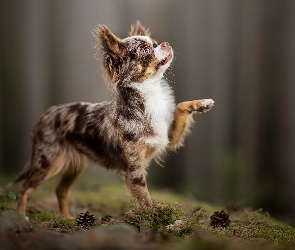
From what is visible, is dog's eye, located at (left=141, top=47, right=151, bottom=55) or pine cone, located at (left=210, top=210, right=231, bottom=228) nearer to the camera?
pine cone, located at (left=210, top=210, right=231, bottom=228)

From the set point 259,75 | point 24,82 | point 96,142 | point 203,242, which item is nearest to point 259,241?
point 203,242

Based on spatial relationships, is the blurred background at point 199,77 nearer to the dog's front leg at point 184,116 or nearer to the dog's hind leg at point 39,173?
the dog's front leg at point 184,116

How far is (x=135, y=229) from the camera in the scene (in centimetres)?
442

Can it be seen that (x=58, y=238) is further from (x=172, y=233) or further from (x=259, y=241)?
(x=259, y=241)

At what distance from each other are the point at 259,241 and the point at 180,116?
183 centimetres

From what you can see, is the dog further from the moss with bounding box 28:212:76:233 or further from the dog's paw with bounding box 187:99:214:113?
the moss with bounding box 28:212:76:233

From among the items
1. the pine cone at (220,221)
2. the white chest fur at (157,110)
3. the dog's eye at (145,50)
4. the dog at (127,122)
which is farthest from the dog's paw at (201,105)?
the pine cone at (220,221)

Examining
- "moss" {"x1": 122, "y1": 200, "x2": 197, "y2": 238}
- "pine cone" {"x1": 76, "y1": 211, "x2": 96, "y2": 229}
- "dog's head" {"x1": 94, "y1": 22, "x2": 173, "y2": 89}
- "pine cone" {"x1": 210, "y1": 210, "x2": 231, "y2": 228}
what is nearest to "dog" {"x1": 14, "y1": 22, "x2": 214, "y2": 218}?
"dog's head" {"x1": 94, "y1": 22, "x2": 173, "y2": 89}

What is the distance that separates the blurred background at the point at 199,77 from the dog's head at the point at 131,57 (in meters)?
7.06

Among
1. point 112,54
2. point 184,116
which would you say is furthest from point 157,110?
point 112,54

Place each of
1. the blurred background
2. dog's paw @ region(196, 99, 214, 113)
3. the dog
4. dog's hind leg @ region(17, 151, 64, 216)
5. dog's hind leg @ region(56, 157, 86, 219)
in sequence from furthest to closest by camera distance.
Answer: the blurred background
dog's hind leg @ region(56, 157, 86, 219)
dog's hind leg @ region(17, 151, 64, 216)
dog's paw @ region(196, 99, 214, 113)
the dog

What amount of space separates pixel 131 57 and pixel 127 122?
2.33 feet

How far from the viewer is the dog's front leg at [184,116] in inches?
217

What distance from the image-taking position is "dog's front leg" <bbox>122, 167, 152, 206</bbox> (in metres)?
5.29
